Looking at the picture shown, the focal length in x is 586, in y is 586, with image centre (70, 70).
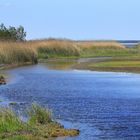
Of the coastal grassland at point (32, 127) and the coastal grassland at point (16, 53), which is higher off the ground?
the coastal grassland at point (16, 53)

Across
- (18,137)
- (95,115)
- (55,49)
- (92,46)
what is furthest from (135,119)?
(92,46)

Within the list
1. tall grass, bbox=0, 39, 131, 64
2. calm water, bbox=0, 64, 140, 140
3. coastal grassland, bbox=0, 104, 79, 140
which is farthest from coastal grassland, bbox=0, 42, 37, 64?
coastal grassland, bbox=0, 104, 79, 140

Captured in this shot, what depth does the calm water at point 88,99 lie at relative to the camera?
19000 mm

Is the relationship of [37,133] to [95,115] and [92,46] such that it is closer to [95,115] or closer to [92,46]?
[95,115]

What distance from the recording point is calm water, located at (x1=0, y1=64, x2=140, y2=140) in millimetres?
19000

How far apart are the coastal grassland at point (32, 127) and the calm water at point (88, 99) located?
76 cm

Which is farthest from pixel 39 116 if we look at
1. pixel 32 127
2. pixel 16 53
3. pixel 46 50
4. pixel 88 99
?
pixel 46 50

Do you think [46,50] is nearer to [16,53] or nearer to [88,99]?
[16,53]

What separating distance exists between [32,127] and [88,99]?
9.51 meters

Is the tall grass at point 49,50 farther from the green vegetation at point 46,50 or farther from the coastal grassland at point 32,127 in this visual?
the coastal grassland at point 32,127


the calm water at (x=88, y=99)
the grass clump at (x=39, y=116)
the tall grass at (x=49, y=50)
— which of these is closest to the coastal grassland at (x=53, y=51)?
the tall grass at (x=49, y=50)

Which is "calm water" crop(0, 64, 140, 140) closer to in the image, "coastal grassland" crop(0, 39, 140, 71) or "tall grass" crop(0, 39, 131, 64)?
"tall grass" crop(0, 39, 131, 64)

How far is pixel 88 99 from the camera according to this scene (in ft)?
88.3

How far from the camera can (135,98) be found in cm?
2716
